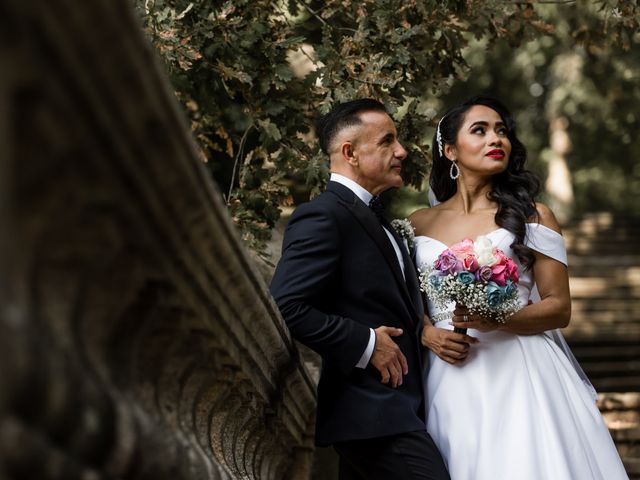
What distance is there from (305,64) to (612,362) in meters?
4.39

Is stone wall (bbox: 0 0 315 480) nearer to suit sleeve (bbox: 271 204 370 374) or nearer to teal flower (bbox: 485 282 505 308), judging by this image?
suit sleeve (bbox: 271 204 370 374)

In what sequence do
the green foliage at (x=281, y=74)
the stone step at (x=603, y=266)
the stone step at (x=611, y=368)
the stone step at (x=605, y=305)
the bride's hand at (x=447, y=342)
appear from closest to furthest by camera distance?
the bride's hand at (x=447, y=342) < the green foliage at (x=281, y=74) < the stone step at (x=611, y=368) < the stone step at (x=605, y=305) < the stone step at (x=603, y=266)

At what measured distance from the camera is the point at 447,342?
421cm

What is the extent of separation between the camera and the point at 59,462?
1.48 metres

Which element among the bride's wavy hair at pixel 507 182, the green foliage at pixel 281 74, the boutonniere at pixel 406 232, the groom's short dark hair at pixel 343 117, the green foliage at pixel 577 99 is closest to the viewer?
the groom's short dark hair at pixel 343 117

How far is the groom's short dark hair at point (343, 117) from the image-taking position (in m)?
4.39

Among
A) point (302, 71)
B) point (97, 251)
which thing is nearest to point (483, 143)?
point (302, 71)

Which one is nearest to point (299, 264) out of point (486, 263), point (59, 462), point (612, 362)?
point (486, 263)

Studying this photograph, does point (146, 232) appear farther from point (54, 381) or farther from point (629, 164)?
point (629, 164)

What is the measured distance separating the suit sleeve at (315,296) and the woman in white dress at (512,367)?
24.6 inches

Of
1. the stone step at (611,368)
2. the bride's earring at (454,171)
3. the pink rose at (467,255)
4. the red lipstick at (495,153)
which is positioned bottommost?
the stone step at (611,368)

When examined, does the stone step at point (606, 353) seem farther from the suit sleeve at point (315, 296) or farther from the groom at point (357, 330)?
the suit sleeve at point (315, 296)

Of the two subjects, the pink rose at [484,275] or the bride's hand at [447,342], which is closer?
the pink rose at [484,275]

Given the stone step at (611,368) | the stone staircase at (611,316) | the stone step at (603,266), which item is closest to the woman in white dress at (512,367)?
the stone staircase at (611,316)
